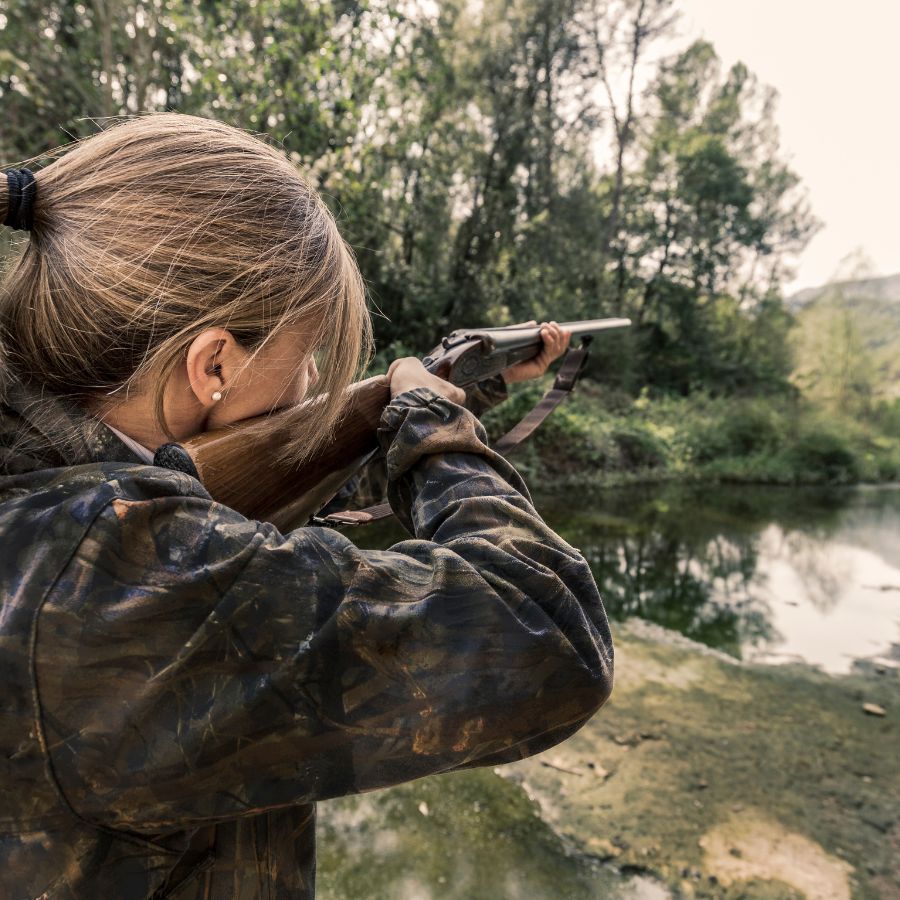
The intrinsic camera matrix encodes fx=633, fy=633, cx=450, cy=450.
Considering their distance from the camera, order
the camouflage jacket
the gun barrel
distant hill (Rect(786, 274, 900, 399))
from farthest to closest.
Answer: distant hill (Rect(786, 274, 900, 399)), the gun barrel, the camouflage jacket

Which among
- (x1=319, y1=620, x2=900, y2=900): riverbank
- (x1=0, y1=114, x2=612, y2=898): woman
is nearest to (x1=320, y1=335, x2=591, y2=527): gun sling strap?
(x1=0, y1=114, x2=612, y2=898): woman

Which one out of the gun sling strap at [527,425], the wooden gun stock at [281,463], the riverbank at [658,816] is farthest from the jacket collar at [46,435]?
the riverbank at [658,816]

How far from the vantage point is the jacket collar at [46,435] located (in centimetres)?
68

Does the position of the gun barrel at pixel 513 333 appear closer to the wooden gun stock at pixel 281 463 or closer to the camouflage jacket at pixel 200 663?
the wooden gun stock at pixel 281 463

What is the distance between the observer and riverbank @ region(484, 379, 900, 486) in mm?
11969

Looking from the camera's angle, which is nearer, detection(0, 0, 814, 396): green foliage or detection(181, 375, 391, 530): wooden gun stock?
detection(181, 375, 391, 530): wooden gun stock

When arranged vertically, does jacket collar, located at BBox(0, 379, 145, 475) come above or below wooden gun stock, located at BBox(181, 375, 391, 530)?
above

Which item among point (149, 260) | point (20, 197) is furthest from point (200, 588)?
point (20, 197)

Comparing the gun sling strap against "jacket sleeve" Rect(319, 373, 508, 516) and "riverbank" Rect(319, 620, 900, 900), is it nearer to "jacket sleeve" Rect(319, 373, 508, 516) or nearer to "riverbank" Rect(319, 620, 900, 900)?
"jacket sleeve" Rect(319, 373, 508, 516)


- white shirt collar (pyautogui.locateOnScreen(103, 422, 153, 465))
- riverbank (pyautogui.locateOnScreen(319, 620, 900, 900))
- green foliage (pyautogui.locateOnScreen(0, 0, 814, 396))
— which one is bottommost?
riverbank (pyautogui.locateOnScreen(319, 620, 900, 900))

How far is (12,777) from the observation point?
60 cm

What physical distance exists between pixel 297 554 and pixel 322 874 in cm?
234

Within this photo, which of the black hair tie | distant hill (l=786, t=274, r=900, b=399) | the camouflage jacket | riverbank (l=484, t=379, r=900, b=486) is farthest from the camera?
distant hill (l=786, t=274, r=900, b=399)

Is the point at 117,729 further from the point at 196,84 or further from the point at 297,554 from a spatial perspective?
the point at 196,84
